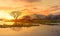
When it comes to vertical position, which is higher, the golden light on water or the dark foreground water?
the golden light on water

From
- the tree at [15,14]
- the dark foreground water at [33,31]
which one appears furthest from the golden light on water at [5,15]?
the dark foreground water at [33,31]

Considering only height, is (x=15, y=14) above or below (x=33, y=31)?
above

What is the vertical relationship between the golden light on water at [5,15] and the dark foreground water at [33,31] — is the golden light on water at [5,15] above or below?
above

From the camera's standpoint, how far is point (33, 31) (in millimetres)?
2289

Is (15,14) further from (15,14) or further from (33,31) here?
(33,31)

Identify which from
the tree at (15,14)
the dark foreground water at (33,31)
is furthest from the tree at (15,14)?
the dark foreground water at (33,31)

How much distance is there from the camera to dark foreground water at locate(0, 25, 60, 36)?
89.7 inches

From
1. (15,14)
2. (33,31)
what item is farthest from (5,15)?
(33,31)

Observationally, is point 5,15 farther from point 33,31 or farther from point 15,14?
point 33,31

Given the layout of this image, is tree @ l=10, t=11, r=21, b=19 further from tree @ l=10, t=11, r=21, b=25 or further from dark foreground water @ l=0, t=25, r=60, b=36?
dark foreground water @ l=0, t=25, r=60, b=36

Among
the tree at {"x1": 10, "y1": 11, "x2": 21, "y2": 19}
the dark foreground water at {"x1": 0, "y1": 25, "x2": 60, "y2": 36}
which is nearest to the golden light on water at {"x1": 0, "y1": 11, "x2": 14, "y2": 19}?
the tree at {"x1": 10, "y1": 11, "x2": 21, "y2": 19}

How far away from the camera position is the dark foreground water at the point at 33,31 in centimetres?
228

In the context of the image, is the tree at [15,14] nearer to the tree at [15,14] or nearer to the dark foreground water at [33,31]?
the tree at [15,14]

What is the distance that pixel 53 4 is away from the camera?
7.54 feet
